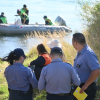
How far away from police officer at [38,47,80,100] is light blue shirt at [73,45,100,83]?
22 centimetres

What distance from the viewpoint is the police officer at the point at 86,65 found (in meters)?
2.95

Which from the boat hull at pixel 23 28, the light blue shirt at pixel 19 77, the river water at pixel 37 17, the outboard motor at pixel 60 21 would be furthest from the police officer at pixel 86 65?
the outboard motor at pixel 60 21

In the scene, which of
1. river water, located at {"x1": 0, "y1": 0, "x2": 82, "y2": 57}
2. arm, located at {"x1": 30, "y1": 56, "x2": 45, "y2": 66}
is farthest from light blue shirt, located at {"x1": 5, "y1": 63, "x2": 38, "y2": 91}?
river water, located at {"x1": 0, "y1": 0, "x2": 82, "y2": 57}

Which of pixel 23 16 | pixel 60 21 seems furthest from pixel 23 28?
pixel 60 21

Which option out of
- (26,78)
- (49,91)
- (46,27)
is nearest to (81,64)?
(49,91)

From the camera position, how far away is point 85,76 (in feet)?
10.4

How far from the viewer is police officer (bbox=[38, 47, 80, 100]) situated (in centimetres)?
292

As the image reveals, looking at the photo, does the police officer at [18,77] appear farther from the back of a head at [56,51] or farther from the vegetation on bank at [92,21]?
the vegetation on bank at [92,21]

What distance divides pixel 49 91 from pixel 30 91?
1.74 ft

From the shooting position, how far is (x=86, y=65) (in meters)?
3.08

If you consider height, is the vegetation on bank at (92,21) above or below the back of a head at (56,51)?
above

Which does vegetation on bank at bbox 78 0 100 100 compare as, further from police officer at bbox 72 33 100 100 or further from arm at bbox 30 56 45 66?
police officer at bbox 72 33 100 100

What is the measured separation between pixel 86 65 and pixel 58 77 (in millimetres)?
481

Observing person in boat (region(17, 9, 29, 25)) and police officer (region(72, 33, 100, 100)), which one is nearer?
police officer (region(72, 33, 100, 100))
